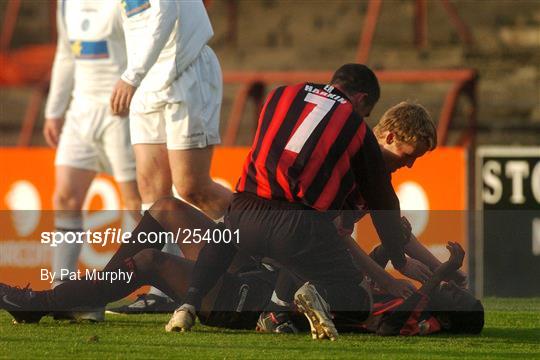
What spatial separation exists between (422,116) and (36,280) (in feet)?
6.28

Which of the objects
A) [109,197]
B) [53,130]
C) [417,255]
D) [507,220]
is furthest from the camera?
[109,197]

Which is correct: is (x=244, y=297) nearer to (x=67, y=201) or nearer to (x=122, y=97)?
(x=122, y=97)

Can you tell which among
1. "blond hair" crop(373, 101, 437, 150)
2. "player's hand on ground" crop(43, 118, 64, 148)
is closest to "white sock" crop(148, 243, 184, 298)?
"blond hair" crop(373, 101, 437, 150)

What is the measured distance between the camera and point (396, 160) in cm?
592

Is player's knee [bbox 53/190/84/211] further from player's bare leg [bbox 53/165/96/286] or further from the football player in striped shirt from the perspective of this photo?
the football player in striped shirt

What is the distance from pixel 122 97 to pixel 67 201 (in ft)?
3.34

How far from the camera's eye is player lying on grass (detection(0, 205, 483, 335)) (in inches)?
227

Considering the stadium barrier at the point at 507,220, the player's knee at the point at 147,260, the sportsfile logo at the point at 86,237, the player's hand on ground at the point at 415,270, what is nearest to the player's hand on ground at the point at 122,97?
the sportsfile logo at the point at 86,237

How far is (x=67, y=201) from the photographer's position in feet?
24.2

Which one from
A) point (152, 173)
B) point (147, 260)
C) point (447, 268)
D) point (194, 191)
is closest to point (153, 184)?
point (152, 173)

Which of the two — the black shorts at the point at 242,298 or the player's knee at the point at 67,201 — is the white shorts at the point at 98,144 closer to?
the player's knee at the point at 67,201

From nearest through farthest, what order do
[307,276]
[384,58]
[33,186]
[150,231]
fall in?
1. [307,276]
2. [150,231]
3. [33,186]
4. [384,58]

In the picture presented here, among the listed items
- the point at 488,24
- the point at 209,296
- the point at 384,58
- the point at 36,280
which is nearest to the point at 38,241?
the point at 36,280

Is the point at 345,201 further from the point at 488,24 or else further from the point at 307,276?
the point at 488,24
